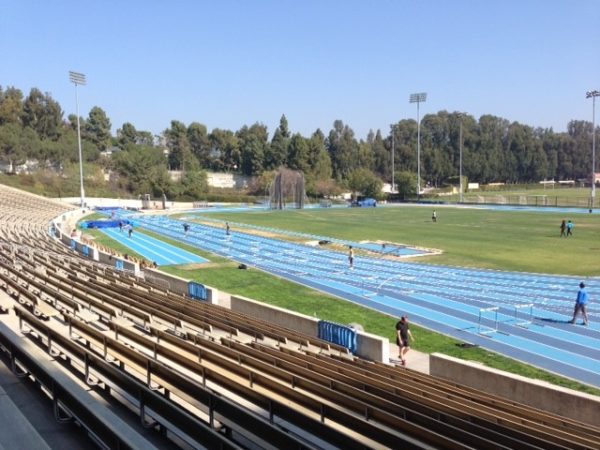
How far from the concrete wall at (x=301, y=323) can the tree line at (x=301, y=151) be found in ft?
274

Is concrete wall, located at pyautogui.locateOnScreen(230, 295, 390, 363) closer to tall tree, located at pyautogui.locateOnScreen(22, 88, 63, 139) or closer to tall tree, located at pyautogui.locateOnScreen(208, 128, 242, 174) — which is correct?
tall tree, located at pyautogui.locateOnScreen(22, 88, 63, 139)

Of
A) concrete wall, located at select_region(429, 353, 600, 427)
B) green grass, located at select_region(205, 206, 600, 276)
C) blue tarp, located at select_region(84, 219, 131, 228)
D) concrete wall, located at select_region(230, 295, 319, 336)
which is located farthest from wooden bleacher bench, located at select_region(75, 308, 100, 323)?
blue tarp, located at select_region(84, 219, 131, 228)

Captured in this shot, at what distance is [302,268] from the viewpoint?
91.5 feet

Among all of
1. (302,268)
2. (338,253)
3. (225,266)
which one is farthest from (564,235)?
(225,266)

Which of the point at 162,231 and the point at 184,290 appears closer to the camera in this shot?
the point at 184,290

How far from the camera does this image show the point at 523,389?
9.32 meters

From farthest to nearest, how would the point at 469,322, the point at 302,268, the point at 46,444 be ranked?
the point at 302,268
the point at 469,322
the point at 46,444

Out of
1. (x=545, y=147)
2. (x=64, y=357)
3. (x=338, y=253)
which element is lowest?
(x=338, y=253)

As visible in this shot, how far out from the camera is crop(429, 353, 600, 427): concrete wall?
8336 millimetres

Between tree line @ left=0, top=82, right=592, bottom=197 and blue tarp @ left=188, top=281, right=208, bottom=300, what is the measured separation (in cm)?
8042

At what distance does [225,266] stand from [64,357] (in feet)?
71.8

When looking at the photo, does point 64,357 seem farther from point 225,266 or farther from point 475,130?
point 475,130

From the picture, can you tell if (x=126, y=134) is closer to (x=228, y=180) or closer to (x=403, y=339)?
(x=228, y=180)

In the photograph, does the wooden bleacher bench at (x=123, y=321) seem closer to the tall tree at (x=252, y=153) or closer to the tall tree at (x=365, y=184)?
the tall tree at (x=365, y=184)
